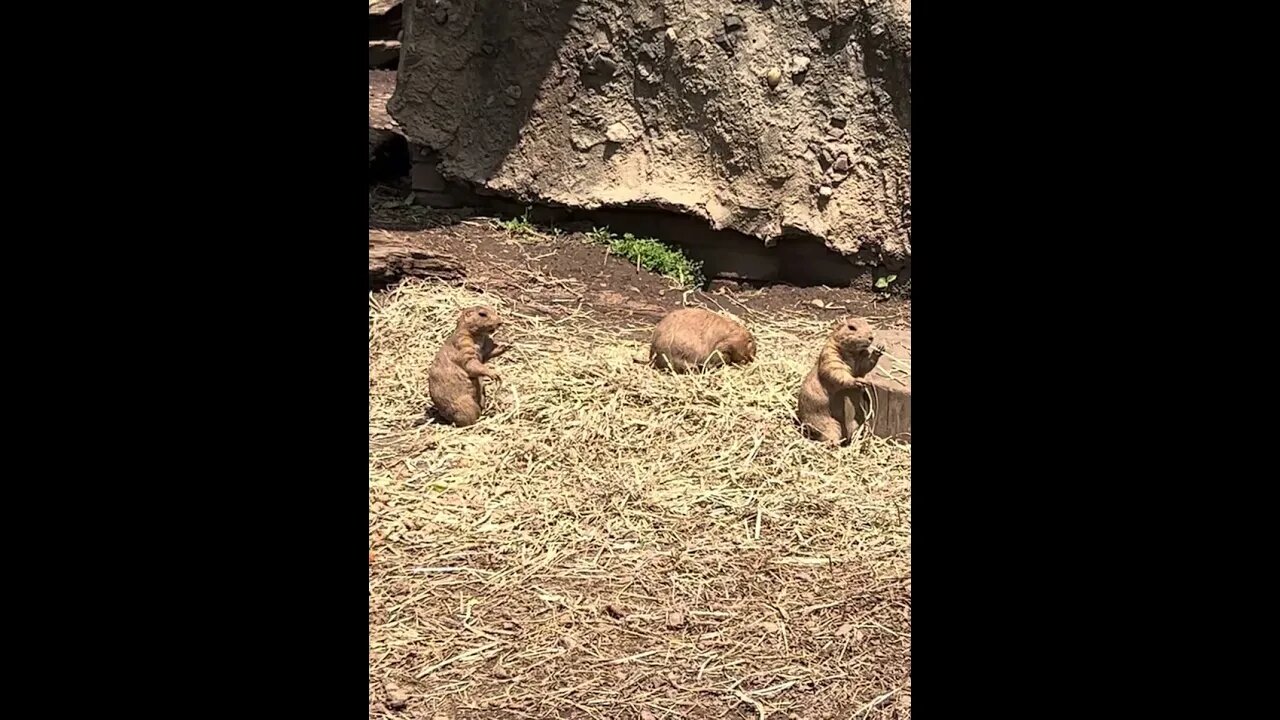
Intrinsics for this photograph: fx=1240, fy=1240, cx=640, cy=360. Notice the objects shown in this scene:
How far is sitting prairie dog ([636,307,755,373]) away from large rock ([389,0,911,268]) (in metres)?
1.78

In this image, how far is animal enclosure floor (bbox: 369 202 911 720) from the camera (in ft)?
10.9

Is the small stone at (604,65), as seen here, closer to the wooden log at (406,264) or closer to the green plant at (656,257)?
the green plant at (656,257)

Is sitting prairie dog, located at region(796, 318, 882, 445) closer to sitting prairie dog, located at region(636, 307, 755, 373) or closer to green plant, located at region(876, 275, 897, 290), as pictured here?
sitting prairie dog, located at region(636, 307, 755, 373)

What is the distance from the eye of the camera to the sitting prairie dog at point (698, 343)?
5812 millimetres

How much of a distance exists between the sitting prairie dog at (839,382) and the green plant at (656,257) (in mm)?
2618

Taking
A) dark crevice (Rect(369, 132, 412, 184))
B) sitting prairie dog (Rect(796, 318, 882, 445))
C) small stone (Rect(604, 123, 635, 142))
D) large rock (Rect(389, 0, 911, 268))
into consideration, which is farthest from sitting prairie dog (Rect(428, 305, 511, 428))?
dark crevice (Rect(369, 132, 412, 184))

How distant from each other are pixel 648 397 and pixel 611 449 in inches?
21.1

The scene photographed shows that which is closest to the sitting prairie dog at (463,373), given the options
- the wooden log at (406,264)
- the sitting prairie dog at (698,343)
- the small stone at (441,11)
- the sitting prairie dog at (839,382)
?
the sitting prairie dog at (698,343)

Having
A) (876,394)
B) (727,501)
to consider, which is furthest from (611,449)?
(876,394)

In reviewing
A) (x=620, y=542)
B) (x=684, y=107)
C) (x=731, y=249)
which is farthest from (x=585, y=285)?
(x=620, y=542)

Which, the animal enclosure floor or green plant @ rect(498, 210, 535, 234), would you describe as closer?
the animal enclosure floor

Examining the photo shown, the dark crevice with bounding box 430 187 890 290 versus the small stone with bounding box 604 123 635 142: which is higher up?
the small stone with bounding box 604 123 635 142

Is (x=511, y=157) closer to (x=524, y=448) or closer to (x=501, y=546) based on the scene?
(x=524, y=448)

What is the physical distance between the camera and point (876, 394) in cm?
510
